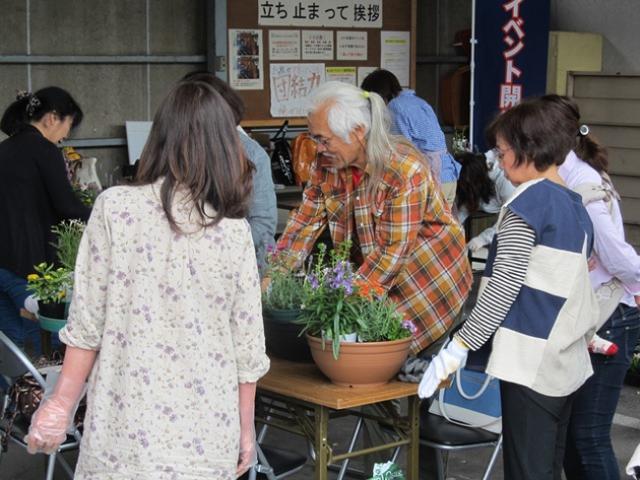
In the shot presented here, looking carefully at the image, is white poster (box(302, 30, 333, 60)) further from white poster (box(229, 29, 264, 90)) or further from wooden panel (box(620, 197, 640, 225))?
wooden panel (box(620, 197, 640, 225))

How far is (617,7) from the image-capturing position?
1025 centimetres

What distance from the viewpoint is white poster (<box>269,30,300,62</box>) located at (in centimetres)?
909

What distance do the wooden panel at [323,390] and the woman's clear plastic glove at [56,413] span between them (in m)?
0.96

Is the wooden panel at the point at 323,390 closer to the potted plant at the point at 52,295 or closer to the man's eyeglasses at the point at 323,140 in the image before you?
the man's eyeglasses at the point at 323,140

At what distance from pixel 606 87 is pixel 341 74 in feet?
7.60

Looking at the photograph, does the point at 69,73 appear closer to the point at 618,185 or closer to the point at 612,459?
the point at 618,185

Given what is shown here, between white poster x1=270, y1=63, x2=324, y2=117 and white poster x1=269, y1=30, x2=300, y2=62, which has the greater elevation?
white poster x1=269, y1=30, x2=300, y2=62

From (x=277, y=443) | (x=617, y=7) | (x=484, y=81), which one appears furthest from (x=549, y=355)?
(x=617, y=7)

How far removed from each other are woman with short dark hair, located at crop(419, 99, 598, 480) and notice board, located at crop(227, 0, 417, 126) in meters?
5.69

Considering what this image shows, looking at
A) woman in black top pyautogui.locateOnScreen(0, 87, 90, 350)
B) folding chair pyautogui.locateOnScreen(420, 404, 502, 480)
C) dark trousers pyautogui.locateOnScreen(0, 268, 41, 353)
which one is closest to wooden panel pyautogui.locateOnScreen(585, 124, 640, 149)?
woman in black top pyautogui.locateOnScreen(0, 87, 90, 350)

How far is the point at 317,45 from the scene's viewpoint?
940 centimetres

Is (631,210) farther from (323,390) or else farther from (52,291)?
(323,390)

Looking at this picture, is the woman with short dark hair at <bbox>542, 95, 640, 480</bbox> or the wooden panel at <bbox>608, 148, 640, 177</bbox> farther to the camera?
the wooden panel at <bbox>608, 148, 640, 177</bbox>

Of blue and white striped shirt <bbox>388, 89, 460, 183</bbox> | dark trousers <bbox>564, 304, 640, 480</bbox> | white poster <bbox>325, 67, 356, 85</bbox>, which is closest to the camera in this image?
dark trousers <bbox>564, 304, 640, 480</bbox>
